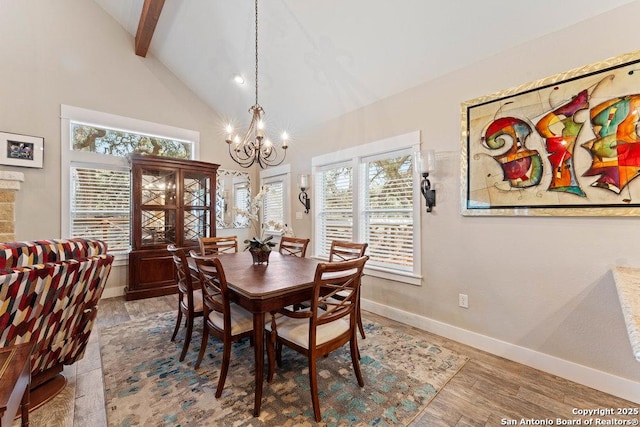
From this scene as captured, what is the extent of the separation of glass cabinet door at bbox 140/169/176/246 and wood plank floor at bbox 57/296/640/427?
203 cm

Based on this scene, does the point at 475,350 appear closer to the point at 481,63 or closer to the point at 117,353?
the point at 481,63

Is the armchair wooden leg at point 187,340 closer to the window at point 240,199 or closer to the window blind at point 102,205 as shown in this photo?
the window blind at point 102,205

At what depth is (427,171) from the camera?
8.91ft

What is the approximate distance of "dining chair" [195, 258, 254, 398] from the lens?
181cm

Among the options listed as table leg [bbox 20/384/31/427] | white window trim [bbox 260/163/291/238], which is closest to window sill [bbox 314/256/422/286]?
white window trim [bbox 260/163/291/238]

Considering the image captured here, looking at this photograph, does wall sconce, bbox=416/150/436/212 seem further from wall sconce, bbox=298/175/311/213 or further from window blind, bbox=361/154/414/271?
wall sconce, bbox=298/175/311/213

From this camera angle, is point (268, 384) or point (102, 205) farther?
point (102, 205)

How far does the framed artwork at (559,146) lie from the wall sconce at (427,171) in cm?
28

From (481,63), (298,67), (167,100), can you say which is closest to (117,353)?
(298,67)

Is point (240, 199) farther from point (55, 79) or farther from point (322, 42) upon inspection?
point (322, 42)

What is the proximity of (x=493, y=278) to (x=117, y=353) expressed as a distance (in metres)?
3.42

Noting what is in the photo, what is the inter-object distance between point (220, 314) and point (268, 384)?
2.02ft

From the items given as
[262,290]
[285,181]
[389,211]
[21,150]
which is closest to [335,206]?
[389,211]

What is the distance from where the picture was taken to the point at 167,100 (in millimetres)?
4590
